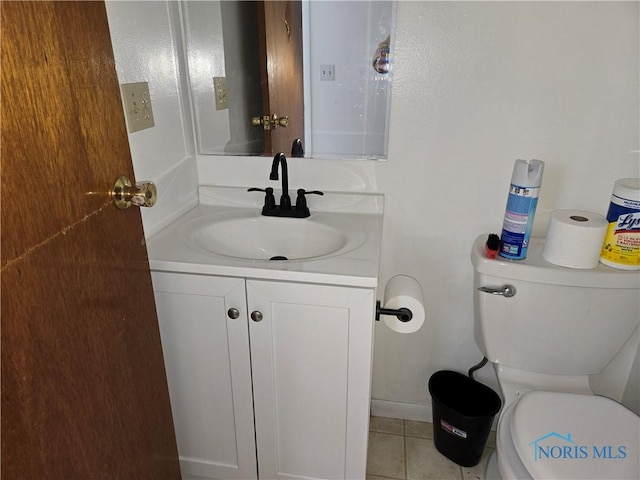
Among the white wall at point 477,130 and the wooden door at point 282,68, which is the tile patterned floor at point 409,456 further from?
the wooden door at point 282,68

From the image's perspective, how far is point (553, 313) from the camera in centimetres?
123

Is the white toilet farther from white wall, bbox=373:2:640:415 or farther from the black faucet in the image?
the black faucet

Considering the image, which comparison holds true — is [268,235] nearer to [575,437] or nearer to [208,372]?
[208,372]

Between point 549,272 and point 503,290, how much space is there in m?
0.12

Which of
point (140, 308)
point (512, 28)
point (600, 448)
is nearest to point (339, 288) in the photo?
point (140, 308)

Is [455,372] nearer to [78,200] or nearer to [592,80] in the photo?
[592,80]

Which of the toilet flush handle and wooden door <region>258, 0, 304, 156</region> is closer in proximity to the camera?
the toilet flush handle

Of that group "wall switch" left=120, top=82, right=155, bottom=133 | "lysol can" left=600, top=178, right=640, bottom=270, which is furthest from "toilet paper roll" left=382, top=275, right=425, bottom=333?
"wall switch" left=120, top=82, right=155, bottom=133

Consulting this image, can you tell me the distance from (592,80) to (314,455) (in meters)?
1.26

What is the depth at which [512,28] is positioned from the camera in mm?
1190

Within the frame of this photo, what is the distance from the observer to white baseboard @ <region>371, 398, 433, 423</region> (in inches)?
65.9

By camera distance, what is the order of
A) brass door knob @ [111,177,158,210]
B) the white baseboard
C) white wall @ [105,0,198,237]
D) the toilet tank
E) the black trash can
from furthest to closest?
1. the white baseboard
2. the black trash can
3. the toilet tank
4. white wall @ [105,0,198,237]
5. brass door knob @ [111,177,158,210]

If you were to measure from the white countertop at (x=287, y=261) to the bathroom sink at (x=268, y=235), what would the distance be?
0.02 meters

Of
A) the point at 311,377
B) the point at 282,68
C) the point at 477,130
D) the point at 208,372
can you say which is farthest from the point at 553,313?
the point at 282,68
